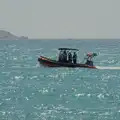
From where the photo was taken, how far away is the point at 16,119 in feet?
97.8

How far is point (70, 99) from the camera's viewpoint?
37.1 meters

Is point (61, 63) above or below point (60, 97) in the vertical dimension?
above

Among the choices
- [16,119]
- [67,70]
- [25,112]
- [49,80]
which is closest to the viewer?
[16,119]

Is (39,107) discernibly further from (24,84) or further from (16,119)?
(24,84)

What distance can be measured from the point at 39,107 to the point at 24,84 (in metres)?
13.5

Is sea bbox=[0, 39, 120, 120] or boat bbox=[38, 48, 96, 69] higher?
boat bbox=[38, 48, 96, 69]

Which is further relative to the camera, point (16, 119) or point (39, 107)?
point (39, 107)

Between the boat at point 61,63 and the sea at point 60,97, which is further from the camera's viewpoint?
the boat at point 61,63

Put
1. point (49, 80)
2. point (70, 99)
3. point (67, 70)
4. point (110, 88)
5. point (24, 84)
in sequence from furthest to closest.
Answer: point (67, 70) → point (49, 80) → point (24, 84) → point (110, 88) → point (70, 99)

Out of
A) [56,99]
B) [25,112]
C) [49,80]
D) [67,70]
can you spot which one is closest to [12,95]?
[56,99]

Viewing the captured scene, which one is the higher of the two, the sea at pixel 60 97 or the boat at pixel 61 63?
the boat at pixel 61 63

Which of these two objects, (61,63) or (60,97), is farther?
(61,63)

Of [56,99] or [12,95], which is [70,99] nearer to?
[56,99]

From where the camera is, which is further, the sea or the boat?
the boat
